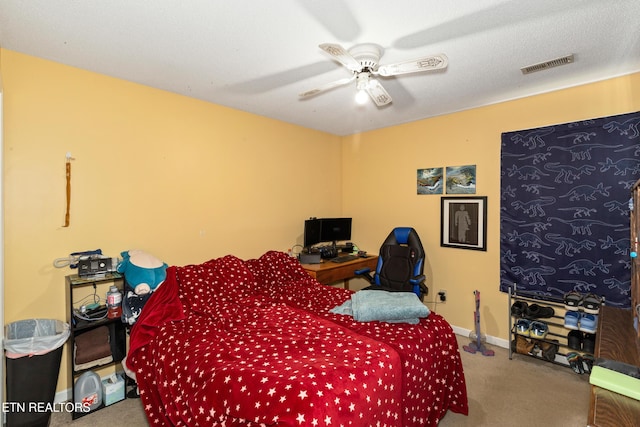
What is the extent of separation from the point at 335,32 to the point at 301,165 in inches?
93.6

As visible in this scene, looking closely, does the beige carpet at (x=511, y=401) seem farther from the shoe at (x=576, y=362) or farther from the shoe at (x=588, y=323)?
the shoe at (x=588, y=323)

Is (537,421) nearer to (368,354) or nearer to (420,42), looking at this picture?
(368,354)

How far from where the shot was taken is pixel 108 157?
2699 mm

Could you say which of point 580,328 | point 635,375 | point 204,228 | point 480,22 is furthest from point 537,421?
point 204,228

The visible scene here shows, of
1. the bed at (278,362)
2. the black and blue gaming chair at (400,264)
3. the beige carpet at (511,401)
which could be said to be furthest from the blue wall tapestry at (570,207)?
the bed at (278,362)

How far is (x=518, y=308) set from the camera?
3.09m

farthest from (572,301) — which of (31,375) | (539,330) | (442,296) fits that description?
(31,375)

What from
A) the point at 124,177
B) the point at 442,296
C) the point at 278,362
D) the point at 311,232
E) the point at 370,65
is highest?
the point at 370,65

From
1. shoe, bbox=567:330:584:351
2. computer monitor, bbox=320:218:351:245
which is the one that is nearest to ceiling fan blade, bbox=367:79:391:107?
computer monitor, bbox=320:218:351:245

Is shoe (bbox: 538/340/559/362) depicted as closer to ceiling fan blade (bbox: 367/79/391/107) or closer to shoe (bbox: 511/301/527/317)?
shoe (bbox: 511/301/527/317)

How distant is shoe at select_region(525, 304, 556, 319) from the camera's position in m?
2.98

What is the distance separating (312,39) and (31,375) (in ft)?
9.56

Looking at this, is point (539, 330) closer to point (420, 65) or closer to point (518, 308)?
point (518, 308)

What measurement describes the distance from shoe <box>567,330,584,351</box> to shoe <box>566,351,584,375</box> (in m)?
0.06
